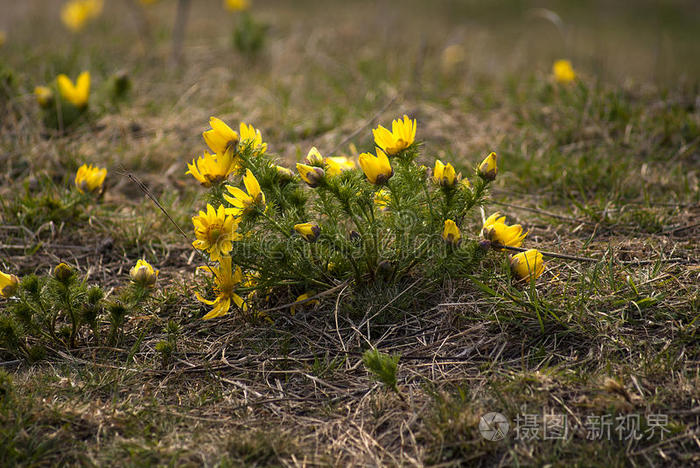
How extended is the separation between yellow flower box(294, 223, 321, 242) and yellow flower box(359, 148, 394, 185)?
23 centimetres

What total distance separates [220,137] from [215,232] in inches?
11.8

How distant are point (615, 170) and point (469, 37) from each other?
359cm

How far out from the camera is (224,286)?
6.30 feet

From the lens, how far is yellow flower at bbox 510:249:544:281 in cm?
195

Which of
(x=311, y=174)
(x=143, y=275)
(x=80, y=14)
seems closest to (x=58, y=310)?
(x=143, y=275)

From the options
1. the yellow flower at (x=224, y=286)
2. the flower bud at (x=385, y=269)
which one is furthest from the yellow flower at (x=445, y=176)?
the yellow flower at (x=224, y=286)

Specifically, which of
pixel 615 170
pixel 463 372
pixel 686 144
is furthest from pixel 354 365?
pixel 686 144

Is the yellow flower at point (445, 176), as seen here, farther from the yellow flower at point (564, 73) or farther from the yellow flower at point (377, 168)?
the yellow flower at point (564, 73)

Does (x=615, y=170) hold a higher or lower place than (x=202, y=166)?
lower

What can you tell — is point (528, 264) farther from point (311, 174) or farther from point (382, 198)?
point (311, 174)

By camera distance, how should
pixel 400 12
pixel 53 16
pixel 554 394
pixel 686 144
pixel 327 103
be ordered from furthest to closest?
pixel 400 12
pixel 53 16
pixel 327 103
pixel 686 144
pixel 554 394

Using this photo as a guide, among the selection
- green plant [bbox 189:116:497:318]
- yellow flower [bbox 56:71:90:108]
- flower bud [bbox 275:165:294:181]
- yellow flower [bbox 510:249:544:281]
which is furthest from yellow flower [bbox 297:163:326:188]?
yellow flower [bbox 56:71:90:108]

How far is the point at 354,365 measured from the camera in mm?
1856

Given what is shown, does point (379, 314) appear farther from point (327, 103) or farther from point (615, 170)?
point (327, 103)
